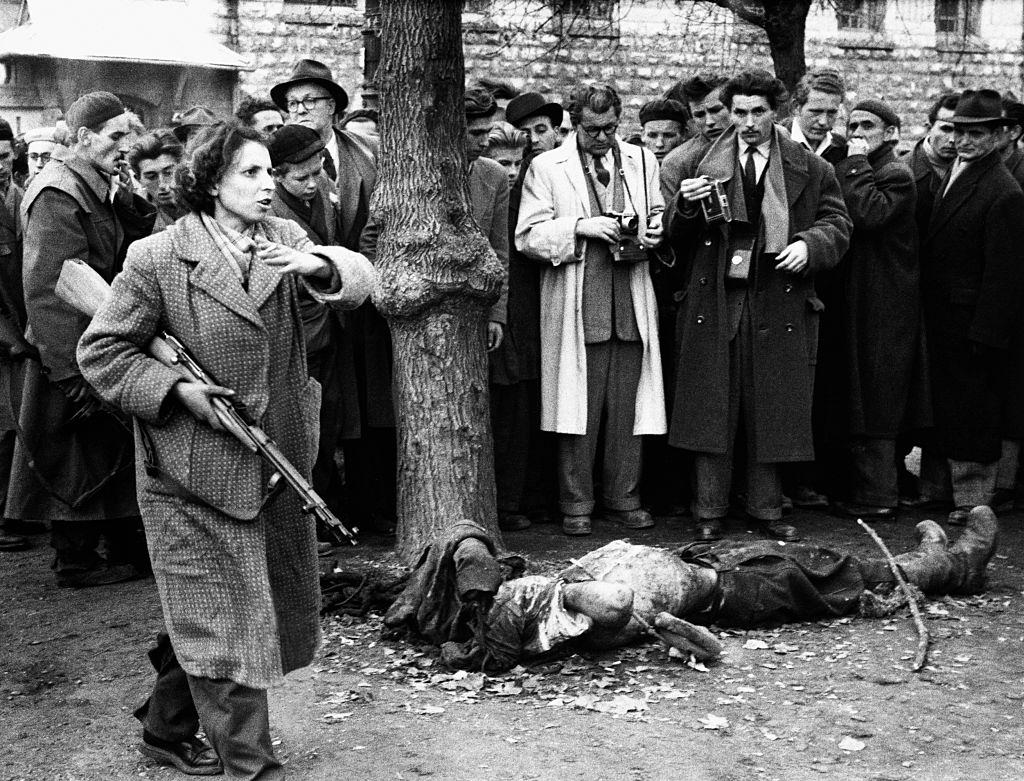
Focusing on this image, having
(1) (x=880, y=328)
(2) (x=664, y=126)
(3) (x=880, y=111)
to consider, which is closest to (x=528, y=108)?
(2) (x=664, y=126)

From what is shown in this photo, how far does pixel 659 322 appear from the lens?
7.91m

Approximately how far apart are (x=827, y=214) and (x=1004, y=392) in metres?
1.54

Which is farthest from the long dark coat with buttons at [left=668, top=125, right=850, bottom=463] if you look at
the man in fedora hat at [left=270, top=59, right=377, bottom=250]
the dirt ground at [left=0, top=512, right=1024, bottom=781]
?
the man in fedora hat at [left=270, top=59, right=377, bottom=250]

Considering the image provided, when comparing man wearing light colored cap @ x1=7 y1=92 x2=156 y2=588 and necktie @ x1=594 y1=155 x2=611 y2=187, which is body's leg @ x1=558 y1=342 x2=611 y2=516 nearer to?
necktie @ x1=594 y1=155 x2=611 y2=187

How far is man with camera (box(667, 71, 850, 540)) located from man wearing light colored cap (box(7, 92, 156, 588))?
279 centimetres

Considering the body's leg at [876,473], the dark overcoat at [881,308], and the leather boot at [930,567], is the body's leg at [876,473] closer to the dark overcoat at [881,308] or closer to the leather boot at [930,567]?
the dark overcoat at [881,308]

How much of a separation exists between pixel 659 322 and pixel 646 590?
267 centimetres

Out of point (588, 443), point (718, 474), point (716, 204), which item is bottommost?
point (718, 474)

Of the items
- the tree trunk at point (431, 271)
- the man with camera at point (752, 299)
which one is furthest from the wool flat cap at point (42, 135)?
the man with camera at point (752, 299)

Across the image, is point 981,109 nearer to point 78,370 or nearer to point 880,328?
point 880,328

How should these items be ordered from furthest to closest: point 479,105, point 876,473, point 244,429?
point 479,105
point 876,473
point 244,429

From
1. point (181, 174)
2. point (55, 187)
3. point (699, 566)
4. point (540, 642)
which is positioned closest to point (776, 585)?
point (699, 566)

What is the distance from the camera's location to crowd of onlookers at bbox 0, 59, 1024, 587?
6926mm

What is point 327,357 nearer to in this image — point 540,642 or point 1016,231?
point 540,642
